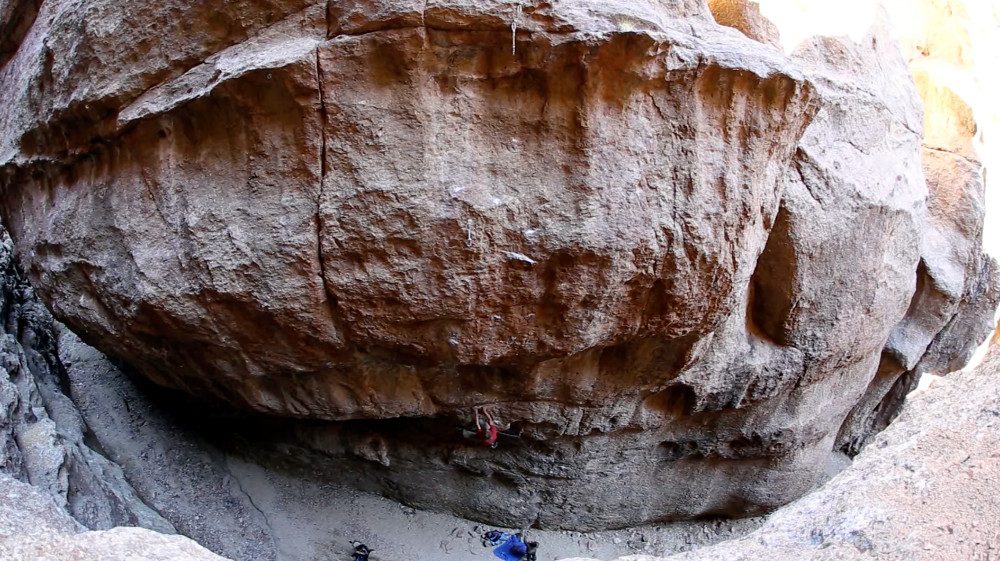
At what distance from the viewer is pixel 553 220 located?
1.65 m

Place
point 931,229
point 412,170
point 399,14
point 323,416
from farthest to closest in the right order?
point 931,229
point 323,416
point 412,170
point 399,14

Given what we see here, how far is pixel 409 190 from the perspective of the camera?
1.59m

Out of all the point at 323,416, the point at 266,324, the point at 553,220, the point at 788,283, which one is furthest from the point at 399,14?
the point at 788,283

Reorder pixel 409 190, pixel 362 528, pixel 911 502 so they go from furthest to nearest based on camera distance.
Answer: pixel 362 528 → pixel 409 190 → pixel 911 502

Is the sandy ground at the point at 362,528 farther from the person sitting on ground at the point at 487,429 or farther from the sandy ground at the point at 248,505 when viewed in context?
the person sitting on ground at the point at 487,429

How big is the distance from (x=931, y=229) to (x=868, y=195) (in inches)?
45.4

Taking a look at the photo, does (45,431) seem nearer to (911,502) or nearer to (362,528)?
(362,528)

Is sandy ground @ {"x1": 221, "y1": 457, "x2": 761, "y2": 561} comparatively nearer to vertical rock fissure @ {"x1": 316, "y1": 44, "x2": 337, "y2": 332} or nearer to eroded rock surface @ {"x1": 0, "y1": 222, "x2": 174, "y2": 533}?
eroded rock surface @ {"x1": 0, "y1": 222, "x2": 174, "y2": 533}

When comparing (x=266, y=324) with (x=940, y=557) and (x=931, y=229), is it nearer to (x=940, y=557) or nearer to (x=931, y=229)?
(x=940, y=557)

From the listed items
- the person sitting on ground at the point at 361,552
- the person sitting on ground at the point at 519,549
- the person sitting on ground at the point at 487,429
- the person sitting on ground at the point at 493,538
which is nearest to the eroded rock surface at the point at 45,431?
the person sitting on ground at the point at 361,552

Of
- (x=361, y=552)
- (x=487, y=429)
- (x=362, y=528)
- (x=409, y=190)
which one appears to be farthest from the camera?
(x=362, y=528)

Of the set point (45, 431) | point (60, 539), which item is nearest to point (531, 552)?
point (45, 431)

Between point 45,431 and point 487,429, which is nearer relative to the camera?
point 45,431

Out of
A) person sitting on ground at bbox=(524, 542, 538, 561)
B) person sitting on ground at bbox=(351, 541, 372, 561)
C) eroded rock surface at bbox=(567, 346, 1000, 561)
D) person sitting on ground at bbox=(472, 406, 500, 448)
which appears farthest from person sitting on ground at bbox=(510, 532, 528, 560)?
eroded rock surface at bbox=(567, 346, 1000, 561)
